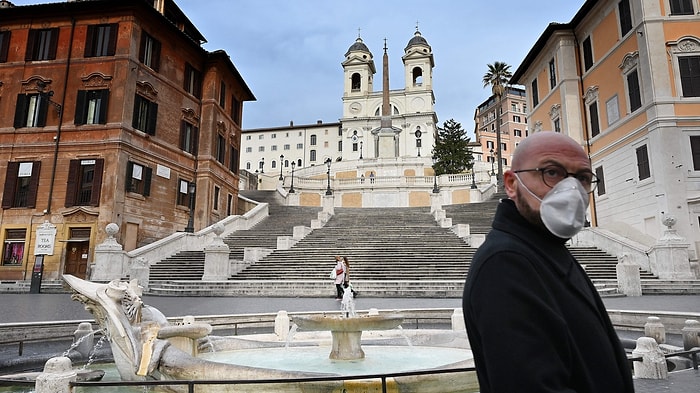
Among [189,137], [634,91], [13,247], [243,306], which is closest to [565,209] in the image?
[243,306]

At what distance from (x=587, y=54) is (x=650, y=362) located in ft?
94.2

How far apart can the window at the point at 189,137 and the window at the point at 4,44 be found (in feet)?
35.7

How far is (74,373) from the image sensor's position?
4172 millimetres

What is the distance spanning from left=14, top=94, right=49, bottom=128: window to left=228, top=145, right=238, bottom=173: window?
13.0 m

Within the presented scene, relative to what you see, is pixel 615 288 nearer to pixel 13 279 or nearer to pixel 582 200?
pixel 582 200

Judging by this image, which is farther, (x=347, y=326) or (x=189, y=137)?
(x=189, y=137)

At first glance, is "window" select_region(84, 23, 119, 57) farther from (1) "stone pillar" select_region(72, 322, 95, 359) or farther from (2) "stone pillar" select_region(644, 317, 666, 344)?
(2) "stone pillar" select_region(644, 317, 666, 344)

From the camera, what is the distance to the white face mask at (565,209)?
1656 millimetres

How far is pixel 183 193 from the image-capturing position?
3048 cm

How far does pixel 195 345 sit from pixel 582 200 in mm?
6115

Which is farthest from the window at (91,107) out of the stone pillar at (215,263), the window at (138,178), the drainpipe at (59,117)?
the stone pillar at (215,263)

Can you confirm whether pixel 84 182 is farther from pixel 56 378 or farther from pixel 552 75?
pixel 552 75

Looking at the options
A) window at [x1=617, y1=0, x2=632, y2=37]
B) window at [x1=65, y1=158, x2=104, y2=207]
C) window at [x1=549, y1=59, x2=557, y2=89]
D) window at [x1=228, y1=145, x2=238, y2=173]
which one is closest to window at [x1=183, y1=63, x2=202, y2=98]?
window at [x1=228, y1=145, x2=238, y2=173]

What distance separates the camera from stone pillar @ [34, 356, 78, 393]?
399 centimetres
